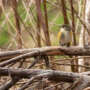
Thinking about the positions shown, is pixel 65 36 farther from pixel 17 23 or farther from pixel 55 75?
pixel 55 75

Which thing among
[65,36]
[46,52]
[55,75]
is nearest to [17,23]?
[65,36]

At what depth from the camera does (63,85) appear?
8.50 feet

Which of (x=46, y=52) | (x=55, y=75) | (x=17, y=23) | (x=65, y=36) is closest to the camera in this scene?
(x=55, y=75)

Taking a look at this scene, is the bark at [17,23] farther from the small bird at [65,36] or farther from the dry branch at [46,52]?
the dry branch at [46,52]

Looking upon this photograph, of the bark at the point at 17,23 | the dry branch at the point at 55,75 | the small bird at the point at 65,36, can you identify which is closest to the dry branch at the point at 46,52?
the dry branch at the point at 55,75

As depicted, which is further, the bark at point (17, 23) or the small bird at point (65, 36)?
the small bird at point (65, 36)

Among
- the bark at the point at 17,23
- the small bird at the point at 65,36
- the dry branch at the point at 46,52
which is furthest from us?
the small bird at the point at 65,36

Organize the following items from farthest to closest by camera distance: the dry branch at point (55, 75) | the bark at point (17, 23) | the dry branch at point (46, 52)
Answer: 1. the bark at point (17, 23)
2. the dry branch at point (46, 52)
3. the dry branch at point (55, 75)

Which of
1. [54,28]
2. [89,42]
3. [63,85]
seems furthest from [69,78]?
[54,28]

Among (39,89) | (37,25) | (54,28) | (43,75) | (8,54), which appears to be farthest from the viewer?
(54,28)

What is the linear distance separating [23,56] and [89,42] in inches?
50.3

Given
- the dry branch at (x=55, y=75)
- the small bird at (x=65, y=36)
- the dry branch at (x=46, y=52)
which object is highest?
the small bird at (x=65, y=36)

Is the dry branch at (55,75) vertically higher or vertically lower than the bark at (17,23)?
lower

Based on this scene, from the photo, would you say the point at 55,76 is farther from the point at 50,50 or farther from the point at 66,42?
the point at 66,42
